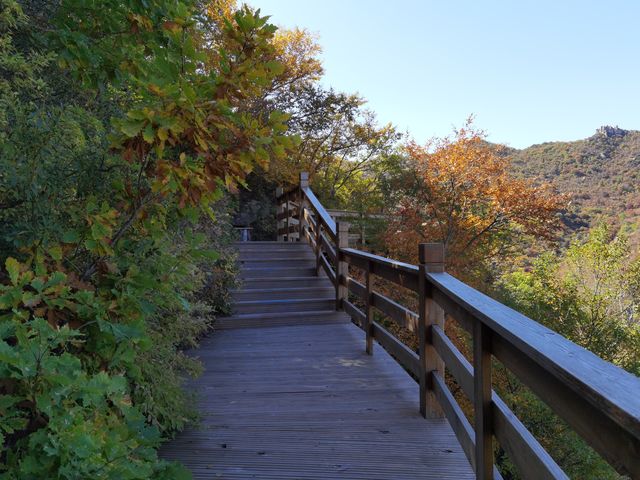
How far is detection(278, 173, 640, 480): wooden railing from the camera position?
83 centimetres

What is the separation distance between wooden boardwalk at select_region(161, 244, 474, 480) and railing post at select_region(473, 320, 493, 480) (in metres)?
0.42

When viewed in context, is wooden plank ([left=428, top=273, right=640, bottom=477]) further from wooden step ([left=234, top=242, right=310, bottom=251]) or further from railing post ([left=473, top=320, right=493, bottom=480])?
wooden step ([left=234, top=242, right=310, bottom=251])

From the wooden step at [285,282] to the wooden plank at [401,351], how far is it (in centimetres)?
260

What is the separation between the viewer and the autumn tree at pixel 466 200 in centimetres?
1126

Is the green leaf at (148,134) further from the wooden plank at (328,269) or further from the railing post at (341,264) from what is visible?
the wooden plank at (328,269)

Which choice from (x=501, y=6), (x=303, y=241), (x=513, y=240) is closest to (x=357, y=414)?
(x=303, y=241)

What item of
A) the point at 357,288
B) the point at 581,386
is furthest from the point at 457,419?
the point at 357,288

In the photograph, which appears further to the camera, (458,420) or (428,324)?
(428,324)

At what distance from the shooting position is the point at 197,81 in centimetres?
172

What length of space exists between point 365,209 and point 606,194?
22.6 meters

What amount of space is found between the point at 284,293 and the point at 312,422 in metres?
3.49

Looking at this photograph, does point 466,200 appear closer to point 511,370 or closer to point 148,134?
point 511,370

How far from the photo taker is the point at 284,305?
228 inches

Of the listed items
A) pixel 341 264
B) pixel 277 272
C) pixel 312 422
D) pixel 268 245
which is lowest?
pixel 312 422
